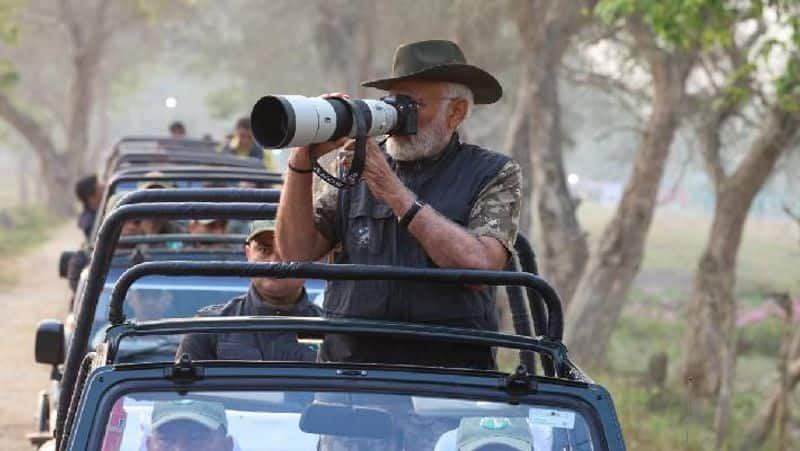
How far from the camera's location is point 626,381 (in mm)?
17016

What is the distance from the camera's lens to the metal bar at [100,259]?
14.7 ft

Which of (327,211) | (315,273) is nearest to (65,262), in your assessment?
(327,211)

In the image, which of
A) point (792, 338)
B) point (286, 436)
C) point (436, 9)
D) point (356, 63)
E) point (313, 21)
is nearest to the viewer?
point (286, 436)

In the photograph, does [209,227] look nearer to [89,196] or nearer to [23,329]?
[89,196]

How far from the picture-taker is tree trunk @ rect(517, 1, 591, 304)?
53.7 ft

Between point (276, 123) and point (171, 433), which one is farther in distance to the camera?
point (276, 123)

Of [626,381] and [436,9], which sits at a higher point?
[436,9]

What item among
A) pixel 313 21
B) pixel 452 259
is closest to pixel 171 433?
pixel 452 259

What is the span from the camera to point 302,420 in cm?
340

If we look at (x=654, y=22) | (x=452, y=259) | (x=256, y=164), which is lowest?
(x=452, y=259)

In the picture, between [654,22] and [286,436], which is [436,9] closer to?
[654,22]

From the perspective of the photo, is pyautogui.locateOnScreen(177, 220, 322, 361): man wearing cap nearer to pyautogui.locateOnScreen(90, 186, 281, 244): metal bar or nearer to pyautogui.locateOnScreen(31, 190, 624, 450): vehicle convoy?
pyautogui.locateOnScreen(90, 186, 281, 244): metal bar

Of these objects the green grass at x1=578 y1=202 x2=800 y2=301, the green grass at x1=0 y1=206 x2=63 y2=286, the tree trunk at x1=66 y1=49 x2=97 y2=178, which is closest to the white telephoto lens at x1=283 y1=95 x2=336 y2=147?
the green grass at x1=0 y1=206 x2=63 y2=286

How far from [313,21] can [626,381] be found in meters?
21.2
